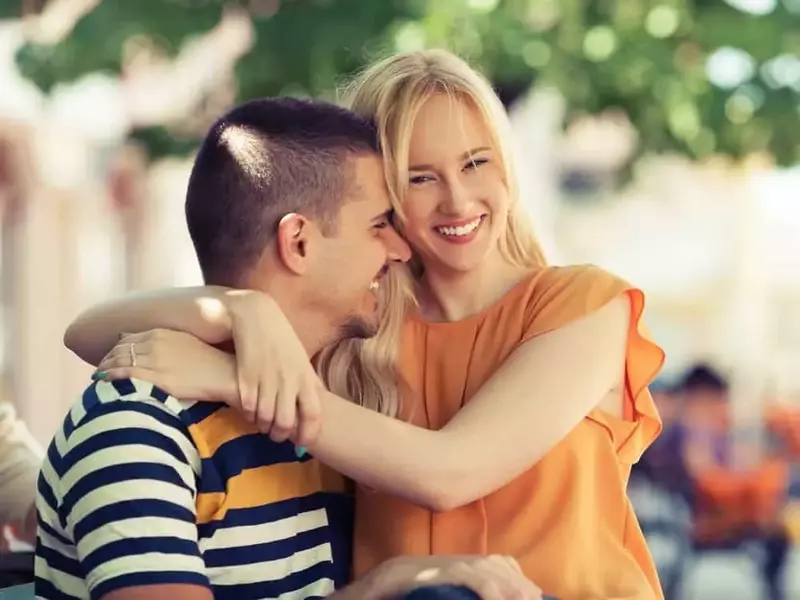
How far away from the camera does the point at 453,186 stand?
6.69 feet

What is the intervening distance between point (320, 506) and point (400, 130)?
23.1 inches

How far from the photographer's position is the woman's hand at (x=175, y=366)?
5.49ft

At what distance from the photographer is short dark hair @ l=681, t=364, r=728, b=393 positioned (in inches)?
250

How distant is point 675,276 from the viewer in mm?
11625

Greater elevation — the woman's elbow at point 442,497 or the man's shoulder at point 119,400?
the man's shoulder at point 119,400

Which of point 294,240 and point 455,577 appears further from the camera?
point 294,240

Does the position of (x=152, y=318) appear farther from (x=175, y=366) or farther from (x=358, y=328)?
(x=358, y=328)

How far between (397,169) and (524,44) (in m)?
2.76

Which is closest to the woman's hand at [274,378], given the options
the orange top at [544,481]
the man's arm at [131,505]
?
the man's arm at [131,505]

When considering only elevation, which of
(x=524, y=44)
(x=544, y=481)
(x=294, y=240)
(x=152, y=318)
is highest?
(x=524, y=44)

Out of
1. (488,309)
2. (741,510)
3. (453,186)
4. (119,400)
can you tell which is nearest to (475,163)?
(453,186)

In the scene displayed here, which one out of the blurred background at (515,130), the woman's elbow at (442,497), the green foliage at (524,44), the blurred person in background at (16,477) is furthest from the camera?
the blurred background at (515,130)

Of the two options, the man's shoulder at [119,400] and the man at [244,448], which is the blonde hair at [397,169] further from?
the man's shoulder at [119,400]

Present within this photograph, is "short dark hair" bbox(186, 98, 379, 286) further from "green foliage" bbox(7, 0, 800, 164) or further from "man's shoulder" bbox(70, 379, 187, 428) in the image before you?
"green foliage" bbox(7, 0, 800, 164)
